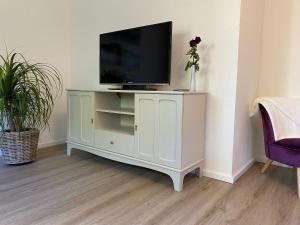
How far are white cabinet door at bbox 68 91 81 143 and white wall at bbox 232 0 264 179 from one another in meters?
1.76

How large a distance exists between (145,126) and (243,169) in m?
1.10

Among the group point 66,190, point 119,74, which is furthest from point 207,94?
point 66,190

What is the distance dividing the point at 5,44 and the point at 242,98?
2762 millimetres

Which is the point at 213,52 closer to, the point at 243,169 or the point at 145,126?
the point at 145,126

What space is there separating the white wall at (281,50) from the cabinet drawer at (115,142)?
1.61 metres

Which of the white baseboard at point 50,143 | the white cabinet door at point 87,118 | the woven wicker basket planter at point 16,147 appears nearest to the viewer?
the woven wicker basket planter at point 16,147

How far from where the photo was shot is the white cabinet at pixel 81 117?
272cm

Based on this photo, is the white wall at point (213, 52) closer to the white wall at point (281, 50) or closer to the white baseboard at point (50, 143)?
the white wall at point (281, 50)

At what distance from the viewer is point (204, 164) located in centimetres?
236

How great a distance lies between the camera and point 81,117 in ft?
9.29

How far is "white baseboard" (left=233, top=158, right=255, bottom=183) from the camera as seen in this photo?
2246 millimetres

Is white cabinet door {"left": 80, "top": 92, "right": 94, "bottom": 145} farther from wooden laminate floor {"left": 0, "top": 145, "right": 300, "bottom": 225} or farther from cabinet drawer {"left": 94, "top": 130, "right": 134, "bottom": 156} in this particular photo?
wooden laminate floor {"left": 0, "top": 145, "right": 300, "bottom": 225}

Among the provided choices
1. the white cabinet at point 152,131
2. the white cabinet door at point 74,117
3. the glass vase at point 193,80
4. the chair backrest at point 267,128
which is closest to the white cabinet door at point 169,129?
the white cabinet at point 152,131

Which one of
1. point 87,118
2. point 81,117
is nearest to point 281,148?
point 87,118
